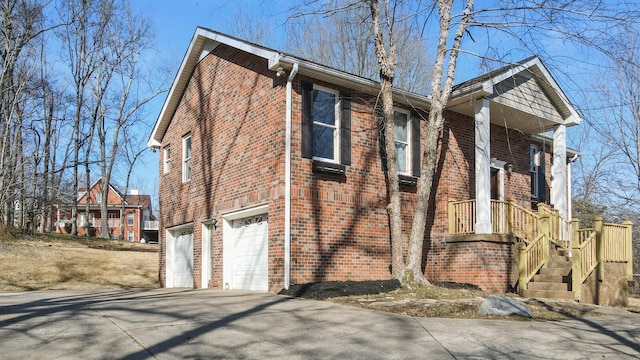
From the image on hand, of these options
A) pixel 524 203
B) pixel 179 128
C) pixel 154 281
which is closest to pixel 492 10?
pixel 524 203

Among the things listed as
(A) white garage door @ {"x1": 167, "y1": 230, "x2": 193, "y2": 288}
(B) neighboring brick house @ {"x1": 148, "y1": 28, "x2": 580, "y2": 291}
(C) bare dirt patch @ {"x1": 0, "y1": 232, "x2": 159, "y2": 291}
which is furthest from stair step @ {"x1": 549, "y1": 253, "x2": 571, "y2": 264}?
(C) bare dirt patch @ {"x1": 0, "y1": 232, "x2": 159, "y2": 291}

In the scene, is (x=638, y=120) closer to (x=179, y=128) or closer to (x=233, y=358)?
(x=179, y=128)

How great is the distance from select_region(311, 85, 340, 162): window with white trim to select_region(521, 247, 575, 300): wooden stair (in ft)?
17.8

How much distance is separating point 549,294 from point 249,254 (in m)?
7.06

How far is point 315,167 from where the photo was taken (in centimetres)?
1240

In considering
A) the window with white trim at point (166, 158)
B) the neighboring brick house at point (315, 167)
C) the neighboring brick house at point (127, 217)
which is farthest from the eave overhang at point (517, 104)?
the neighboring brick house at point (127, 217)

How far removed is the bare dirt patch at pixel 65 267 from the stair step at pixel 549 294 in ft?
38.8

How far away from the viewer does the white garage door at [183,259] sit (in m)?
16.7

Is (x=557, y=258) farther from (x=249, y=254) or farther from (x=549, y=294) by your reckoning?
(x=249, y=254)

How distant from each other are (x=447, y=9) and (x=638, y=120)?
12526 mm

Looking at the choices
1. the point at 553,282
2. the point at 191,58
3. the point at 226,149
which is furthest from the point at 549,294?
the point at 191,58

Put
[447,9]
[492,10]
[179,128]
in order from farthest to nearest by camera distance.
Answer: [179,128] → [447,9] → [492,10]

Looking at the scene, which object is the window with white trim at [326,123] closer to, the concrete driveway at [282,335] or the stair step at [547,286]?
the concrete driveway at [282,335]

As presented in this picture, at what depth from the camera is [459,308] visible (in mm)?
9516
